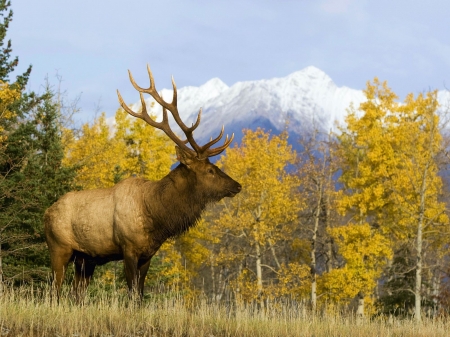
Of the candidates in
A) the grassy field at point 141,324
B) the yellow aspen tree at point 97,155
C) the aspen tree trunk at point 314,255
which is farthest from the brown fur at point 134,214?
the aspen tree trunk at point 314,255

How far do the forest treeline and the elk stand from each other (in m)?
5.84

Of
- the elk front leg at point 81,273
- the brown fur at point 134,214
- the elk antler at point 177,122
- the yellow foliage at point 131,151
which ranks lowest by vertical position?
the elk front leg at point 81,273

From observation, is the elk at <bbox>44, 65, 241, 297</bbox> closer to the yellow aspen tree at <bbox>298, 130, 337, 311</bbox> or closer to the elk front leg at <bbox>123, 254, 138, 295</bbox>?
the elk front leg at <bbox>123, 254, 138, 295</bbox>

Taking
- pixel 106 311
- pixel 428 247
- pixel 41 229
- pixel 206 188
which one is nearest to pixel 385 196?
pixel 428 247

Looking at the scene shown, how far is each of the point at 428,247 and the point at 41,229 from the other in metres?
20.8

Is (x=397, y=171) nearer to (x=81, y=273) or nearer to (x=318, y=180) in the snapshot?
(x=318, y=180)

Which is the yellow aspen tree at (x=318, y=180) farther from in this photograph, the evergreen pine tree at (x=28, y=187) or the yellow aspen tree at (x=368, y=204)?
the evergreen pine tree at (x=28, y=187)

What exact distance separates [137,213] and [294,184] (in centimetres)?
2260

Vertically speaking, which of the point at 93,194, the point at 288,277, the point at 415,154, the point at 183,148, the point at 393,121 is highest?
the point at 393,121

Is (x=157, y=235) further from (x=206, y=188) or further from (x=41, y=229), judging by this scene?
(x=41, y=229)

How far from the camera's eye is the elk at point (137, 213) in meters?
8.02

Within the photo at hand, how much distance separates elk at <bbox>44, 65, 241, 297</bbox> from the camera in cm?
802

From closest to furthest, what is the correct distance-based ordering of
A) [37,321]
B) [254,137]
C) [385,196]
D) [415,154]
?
[37,321] → [415,154] → [385,196] → [254,137]

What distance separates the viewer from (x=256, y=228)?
29.1 m
